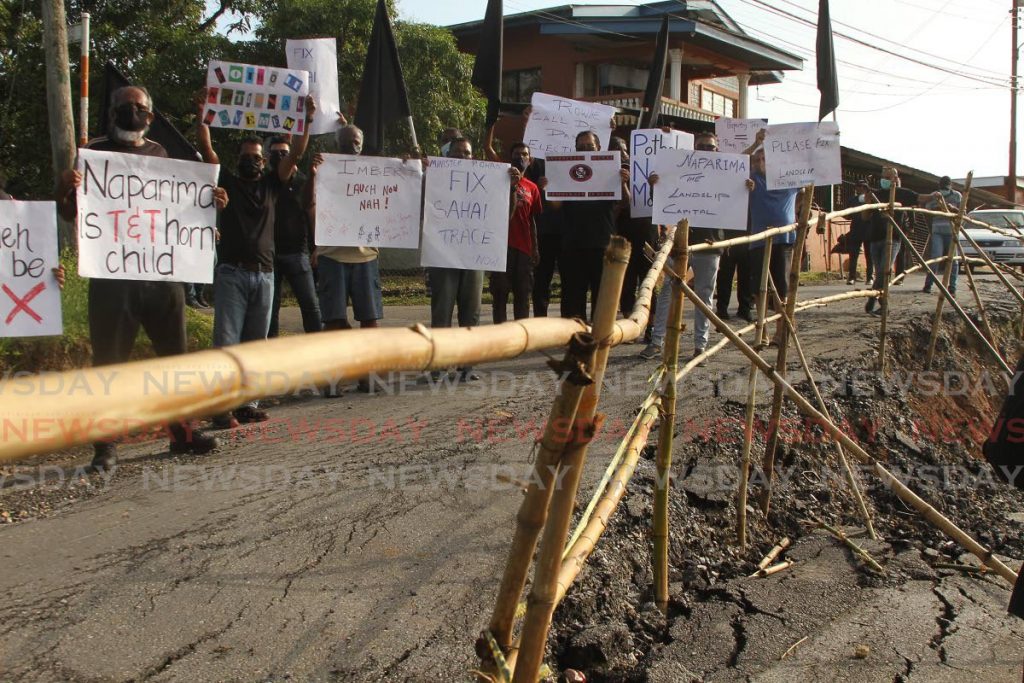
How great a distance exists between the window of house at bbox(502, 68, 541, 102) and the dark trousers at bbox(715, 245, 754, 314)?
1712 centimetres

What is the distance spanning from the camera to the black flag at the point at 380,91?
713 centimetres

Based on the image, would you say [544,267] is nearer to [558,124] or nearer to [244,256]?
[558,124]

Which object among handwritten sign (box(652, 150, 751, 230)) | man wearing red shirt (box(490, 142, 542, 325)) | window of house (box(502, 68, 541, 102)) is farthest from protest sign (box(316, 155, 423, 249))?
window of house (box(502, 68, 541, 102))

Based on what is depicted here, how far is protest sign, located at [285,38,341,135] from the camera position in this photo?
6676 millimetres

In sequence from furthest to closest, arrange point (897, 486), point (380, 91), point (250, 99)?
point (380, 91), point (250, 99), point (897, 486)

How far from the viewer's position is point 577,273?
7.98 metres

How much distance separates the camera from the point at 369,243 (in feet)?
21.5

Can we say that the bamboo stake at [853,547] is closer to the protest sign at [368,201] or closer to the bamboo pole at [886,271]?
the bamboo pole at [886,271]

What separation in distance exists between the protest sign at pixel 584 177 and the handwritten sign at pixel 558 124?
79cm

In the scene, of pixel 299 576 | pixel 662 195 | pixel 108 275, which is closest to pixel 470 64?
pixel 662 195

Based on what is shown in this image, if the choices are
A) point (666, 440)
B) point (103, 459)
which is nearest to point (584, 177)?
point (666, 440)

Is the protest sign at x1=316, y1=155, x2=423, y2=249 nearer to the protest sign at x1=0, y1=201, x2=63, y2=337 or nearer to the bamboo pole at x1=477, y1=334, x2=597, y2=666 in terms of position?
the protest sign at x1=0, y1=201, x2=63, y2=337

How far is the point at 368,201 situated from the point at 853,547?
3.80 meters

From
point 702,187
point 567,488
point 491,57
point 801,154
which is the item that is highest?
point 491,57
